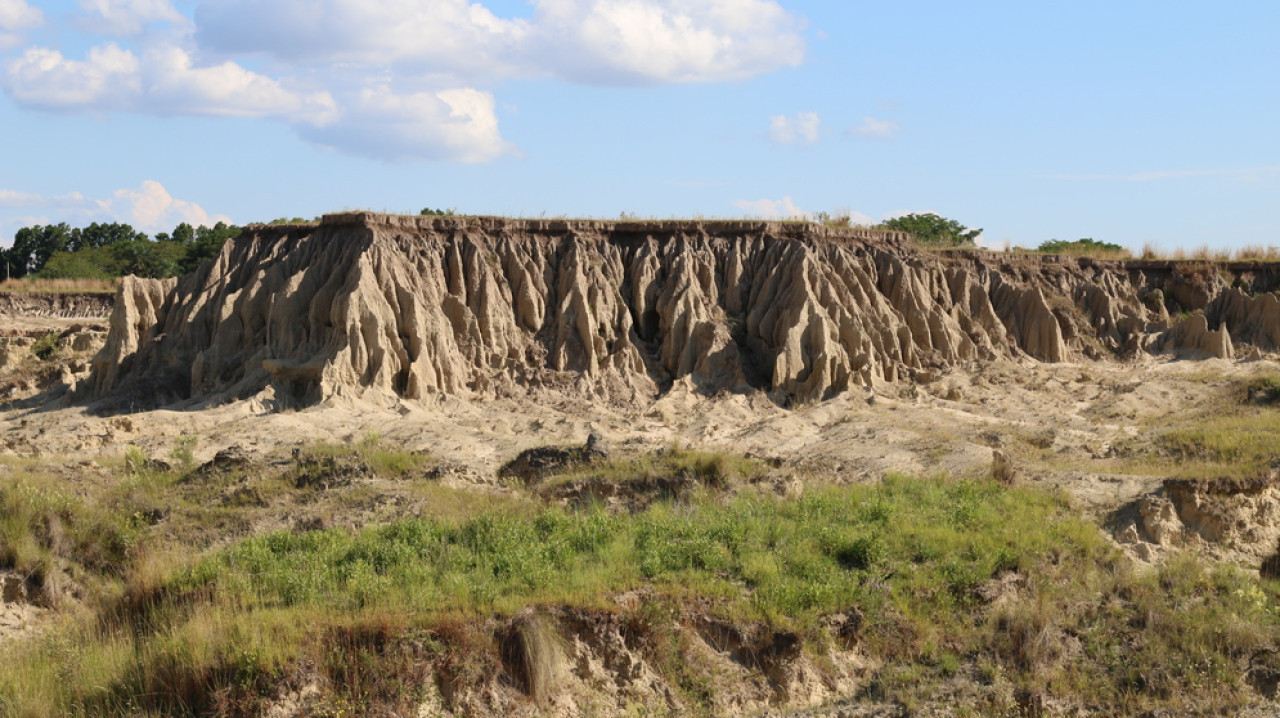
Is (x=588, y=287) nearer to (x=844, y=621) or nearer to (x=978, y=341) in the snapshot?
(x=978, y=341)

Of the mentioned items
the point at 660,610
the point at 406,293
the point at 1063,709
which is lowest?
the point at 1063,709

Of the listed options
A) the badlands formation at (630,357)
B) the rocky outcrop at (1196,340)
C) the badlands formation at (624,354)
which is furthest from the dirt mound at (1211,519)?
the rocky outcrop at (1196,340)

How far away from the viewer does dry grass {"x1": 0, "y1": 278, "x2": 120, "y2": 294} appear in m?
40.7

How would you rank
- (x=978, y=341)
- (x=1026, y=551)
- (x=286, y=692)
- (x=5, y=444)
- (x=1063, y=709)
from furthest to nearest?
(x=978, y=341)
(x=5, y=444)
(x=1026, y=551)
(x=1063, y=709)
(x=286, y=692)

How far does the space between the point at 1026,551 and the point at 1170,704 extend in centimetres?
260

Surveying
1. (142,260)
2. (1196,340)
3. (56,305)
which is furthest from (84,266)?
(1196,340)

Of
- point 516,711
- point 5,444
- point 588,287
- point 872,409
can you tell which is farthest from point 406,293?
point 516,711

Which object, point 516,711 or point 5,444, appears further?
point 5,444

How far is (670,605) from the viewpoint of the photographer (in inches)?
443

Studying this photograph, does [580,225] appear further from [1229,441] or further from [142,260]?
[142,260]

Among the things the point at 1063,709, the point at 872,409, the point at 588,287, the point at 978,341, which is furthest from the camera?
the point at 978,341

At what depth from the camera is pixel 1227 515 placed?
46.8ft

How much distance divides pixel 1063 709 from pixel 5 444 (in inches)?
667

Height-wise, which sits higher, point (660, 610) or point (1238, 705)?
point (660, 610)
